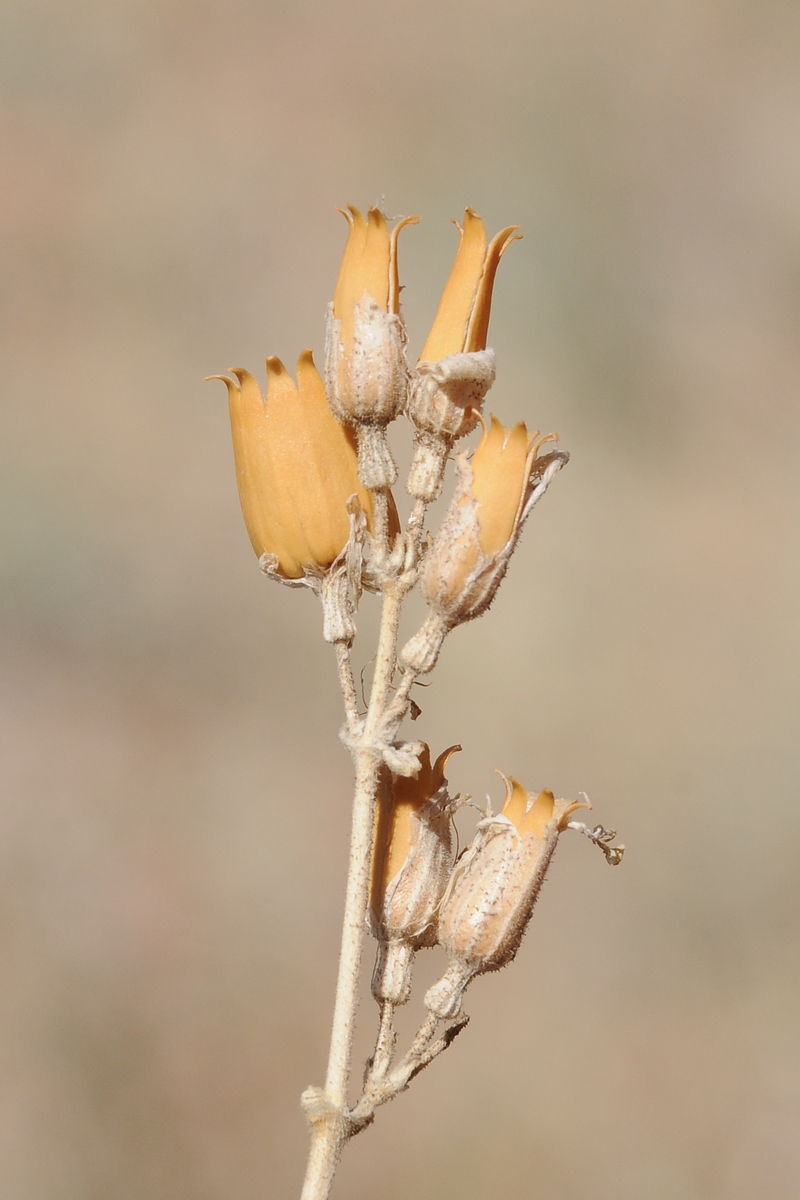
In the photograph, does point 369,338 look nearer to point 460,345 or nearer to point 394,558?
point 460,345

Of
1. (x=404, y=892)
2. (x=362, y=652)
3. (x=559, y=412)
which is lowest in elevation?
(x=404, y=892)

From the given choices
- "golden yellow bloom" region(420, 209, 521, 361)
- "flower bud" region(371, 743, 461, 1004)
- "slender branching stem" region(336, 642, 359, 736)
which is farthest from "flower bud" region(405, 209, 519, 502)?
"flower bud" region(371, 743, 461, 1004)

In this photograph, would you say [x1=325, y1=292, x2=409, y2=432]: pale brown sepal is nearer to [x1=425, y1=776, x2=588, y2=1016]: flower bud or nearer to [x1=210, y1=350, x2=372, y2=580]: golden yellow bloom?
[x1=210, y1=350, x2=372, y2=580]: golden yellow bloom

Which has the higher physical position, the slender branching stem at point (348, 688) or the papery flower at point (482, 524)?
the papery flower at point (482, 524)

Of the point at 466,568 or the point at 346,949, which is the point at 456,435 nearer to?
the point at 466,568

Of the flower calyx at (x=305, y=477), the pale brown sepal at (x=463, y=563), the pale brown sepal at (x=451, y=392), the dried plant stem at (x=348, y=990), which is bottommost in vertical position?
the dried plant stem at (x=348, y=990)

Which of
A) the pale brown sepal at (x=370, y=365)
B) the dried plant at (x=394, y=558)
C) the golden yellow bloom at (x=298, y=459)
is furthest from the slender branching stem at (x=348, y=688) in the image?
the pale brown sepal at (x=370, y=365)

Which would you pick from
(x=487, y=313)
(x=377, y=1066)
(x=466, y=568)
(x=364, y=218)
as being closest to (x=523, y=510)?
(x=466, y=568)

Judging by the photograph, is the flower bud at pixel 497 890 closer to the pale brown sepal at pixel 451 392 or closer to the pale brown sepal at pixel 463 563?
the pale brown sepal at pixel 463 563
